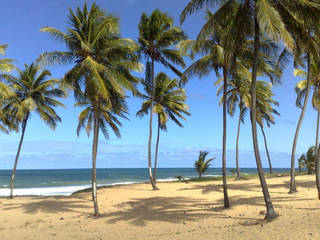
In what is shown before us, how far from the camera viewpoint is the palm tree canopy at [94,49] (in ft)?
38.5

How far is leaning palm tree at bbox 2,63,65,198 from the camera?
1795cm

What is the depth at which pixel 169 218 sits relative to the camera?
10.1 meters

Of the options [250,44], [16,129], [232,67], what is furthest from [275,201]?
[16,129]

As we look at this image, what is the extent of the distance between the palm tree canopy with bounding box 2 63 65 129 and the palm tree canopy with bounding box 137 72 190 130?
6688mm

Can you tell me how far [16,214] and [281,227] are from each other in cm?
1151

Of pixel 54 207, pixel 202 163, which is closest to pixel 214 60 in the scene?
pixel 54 207

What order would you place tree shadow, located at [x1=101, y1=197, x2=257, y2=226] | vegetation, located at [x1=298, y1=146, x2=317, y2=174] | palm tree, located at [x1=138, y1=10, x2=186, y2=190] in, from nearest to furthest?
1. tree shadow, located at [x1=101, y1=197, x2=257, y2=226]
2. palm tree, located at [x1=138, y1=10, x2=186, y2=190]
3. vegetation, located at [x1=298, y1=146, x2=317, y2=174]

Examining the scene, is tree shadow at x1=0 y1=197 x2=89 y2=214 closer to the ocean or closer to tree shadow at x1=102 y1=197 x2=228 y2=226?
tree shadow at x1=102 y1=197 x2=228 y2=226

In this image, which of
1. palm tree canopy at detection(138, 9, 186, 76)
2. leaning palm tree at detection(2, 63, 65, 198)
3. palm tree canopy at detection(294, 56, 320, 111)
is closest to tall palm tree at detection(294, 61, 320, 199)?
palm tree canopy at detection(294, 56, 320, 111)

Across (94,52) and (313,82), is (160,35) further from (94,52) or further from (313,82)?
(313,82)

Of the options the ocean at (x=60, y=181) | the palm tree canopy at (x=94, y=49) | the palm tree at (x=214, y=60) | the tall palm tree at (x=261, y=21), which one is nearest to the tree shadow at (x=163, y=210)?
the palm tree at (x=214, y=60)

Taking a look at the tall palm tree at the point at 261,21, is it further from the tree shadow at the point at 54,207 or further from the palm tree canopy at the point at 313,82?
the tree shadow at the point at 54,207

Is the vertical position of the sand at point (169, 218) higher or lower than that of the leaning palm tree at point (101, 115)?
lower

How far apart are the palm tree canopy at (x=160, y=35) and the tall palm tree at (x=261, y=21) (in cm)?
773
